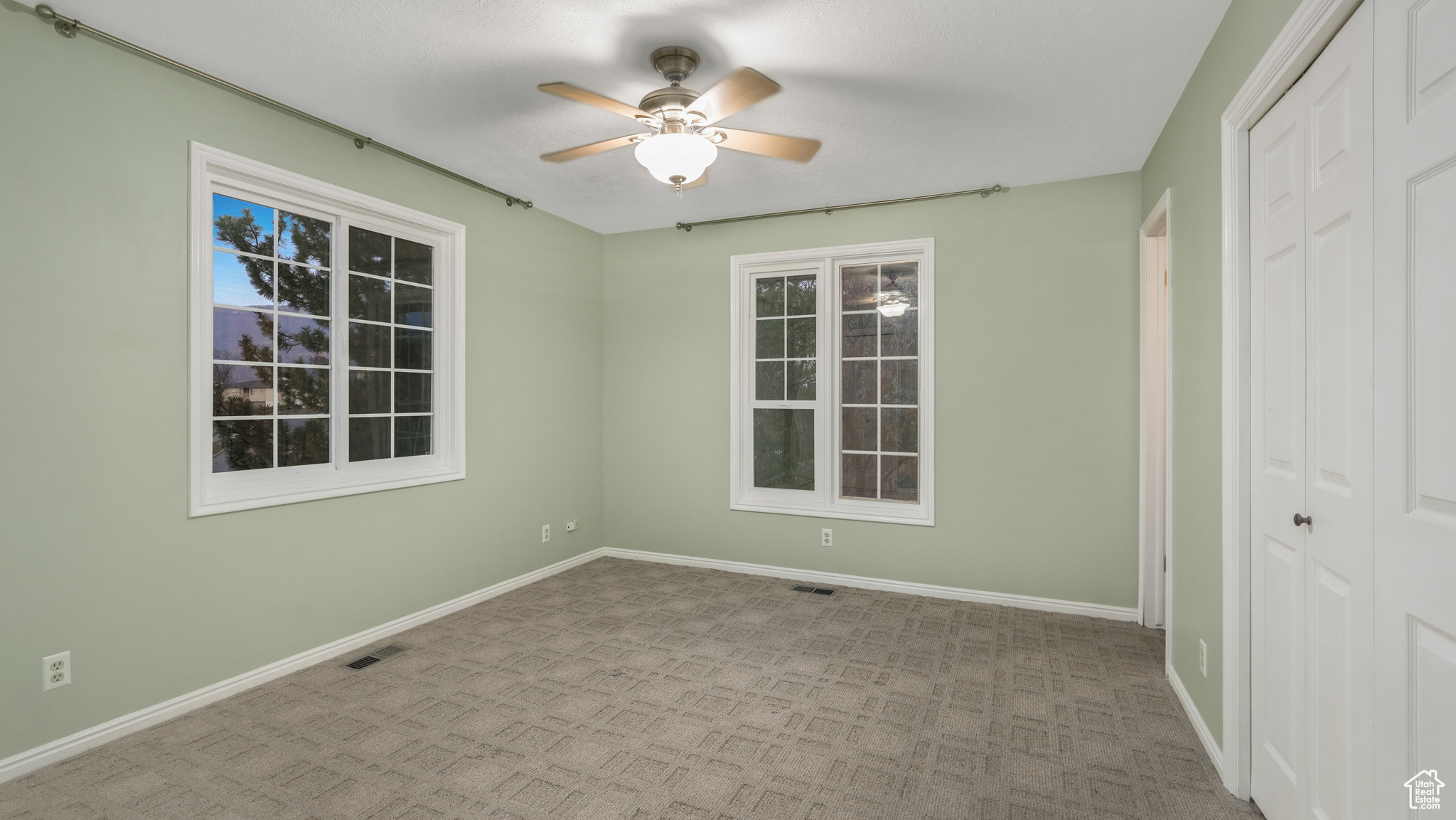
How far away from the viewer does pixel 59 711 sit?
2.29m

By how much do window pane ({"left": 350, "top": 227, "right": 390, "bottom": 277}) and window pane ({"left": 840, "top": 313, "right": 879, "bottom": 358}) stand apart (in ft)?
Result: 9.54

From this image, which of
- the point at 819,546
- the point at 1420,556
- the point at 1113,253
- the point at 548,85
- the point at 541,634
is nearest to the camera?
the point at 1420,556

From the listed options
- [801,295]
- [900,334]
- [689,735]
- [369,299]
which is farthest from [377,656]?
[900,334]

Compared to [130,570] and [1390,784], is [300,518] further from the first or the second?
[1390,784]

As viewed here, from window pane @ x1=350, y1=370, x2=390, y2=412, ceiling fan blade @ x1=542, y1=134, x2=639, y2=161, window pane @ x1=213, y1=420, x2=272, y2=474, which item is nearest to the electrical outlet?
window pane @ x1=213, y1=420, x2=272, y2=474

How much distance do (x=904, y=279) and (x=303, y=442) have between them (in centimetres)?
365

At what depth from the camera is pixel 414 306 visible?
375 centimetres

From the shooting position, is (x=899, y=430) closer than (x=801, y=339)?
Yes

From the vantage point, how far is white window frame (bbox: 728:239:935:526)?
418cm

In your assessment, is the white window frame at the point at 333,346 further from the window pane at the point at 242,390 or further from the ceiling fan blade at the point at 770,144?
the ceiling fan blade at the point at 770,144

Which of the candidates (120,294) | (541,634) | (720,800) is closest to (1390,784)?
(720,800)

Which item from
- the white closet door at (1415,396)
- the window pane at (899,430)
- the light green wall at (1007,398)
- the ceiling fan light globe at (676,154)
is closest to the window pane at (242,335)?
the ceiling fan light globe at (676,154)

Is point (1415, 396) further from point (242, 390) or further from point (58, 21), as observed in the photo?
point (58, 21)

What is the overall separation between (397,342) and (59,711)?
6.75 ft
